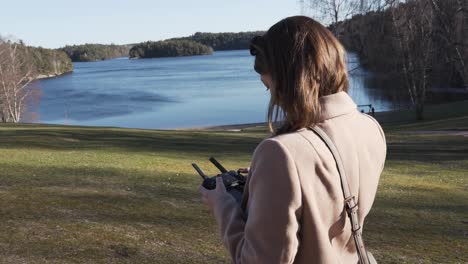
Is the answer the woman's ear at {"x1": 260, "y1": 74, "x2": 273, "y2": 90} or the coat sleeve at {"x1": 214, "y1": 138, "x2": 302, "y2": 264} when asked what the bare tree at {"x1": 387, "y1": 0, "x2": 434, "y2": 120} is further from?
the coat sleeve at {"x1": 214, "y1": 138, "x2": 302, "y2": 264}

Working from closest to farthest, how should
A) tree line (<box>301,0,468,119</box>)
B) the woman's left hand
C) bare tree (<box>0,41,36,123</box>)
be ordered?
the woman's left hand < tree line (<box>301,0,468,119</box>) < bare tree (<box>0,41,36,123</box>)

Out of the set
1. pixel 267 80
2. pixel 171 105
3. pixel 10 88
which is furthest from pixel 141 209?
pixel 171 105

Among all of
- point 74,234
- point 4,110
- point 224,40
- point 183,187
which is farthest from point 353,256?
point 224,40

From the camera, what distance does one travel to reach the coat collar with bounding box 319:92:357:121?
172 cm

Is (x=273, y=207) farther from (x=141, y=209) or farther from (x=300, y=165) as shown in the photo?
(x=141, y=209)

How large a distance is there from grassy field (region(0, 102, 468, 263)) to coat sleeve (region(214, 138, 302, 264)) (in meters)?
3.31

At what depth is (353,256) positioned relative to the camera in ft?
5.97

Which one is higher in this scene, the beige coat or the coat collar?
the coat collar

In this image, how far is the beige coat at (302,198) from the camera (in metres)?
1.56

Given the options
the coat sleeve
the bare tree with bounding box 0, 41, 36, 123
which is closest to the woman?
the coat sleeve

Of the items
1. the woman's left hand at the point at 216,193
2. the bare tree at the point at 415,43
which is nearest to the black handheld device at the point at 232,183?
the woman's left hand at the point at 216,193

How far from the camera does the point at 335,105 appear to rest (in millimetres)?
1751

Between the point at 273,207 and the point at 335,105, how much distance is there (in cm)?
42

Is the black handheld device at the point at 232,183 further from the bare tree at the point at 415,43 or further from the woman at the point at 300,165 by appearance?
the bare tree at the point at 415,43
